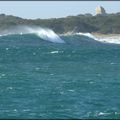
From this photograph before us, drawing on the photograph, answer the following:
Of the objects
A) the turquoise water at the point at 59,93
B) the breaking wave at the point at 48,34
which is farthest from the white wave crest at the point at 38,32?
the turquoise water at the point at 59,93

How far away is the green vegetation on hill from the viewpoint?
128875mm

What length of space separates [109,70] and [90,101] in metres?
→ 16.1

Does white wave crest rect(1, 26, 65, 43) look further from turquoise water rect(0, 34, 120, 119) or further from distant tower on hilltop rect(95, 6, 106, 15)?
turquoise water rect(0, 34, 120, 119)

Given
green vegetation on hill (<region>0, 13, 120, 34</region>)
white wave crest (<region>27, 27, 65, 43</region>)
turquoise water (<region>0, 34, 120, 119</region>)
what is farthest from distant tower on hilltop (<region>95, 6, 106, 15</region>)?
turquoise water (<region>0, 34, 120, 119</region>)

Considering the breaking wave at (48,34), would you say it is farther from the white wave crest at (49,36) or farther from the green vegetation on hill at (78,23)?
the green vegetation on hill at (78,23)

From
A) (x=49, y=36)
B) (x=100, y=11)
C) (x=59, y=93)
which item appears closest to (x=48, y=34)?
(x=49, y=36)

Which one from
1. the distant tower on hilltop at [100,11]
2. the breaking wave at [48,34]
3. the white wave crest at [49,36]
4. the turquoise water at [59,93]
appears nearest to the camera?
the turquoise water at [59,93]

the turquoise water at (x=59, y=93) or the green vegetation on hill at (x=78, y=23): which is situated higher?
the green vegetation on hill at (x=78, y=23)

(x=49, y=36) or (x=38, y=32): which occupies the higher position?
(x=38, y=32)

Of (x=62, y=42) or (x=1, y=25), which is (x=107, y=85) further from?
(x=1, y=25)

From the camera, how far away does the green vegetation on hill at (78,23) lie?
423 ft

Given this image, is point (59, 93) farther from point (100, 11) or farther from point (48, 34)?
point (100, 11)

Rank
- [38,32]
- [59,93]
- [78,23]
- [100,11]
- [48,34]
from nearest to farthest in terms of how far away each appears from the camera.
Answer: [59,93] → [48,34] → [38,32] → [78,23] → [100,11]

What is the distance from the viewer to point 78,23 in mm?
133125
